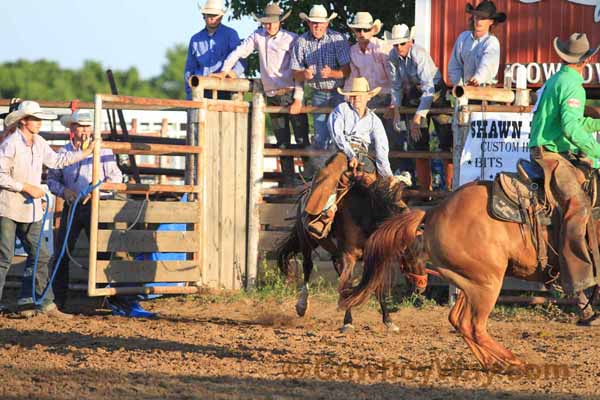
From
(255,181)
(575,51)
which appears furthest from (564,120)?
(255,181)

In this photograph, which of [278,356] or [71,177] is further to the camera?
[71,177]

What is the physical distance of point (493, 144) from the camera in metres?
11.3

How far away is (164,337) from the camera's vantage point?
945cm

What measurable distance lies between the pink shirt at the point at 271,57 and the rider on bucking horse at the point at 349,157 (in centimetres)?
189

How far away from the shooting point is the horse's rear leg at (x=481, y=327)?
7566mm

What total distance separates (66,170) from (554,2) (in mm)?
6689

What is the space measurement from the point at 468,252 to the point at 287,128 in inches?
213

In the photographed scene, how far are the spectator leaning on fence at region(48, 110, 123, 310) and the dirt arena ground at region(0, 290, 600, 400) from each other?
500 mm

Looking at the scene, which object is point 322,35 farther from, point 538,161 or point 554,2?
point 538,161

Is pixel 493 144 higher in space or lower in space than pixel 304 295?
higher

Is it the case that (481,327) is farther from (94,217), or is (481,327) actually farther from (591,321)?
(94,217)

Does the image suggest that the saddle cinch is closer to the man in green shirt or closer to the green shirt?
the man in green shirt

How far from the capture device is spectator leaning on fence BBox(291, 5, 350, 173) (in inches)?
489

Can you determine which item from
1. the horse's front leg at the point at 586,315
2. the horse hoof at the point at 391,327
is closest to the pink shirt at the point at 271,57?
the horse hoof at the point at 391,327
